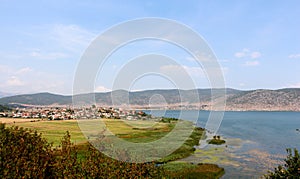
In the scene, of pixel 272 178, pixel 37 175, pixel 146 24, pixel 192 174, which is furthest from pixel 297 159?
pixel 192 174

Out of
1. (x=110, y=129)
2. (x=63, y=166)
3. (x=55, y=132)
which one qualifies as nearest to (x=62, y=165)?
(x=63, y=166)

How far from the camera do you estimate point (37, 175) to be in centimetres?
936

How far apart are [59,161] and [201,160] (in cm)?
3660

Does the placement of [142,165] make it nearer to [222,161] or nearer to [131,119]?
[222,161]

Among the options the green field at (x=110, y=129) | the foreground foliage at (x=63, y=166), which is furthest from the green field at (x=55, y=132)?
the foreground foliage at (x=63, y=166)

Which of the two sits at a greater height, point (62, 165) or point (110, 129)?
point (62, 165)

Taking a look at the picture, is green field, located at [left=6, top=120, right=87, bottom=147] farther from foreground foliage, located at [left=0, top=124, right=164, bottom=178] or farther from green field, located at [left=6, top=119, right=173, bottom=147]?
foreground foliage, located at [left=0, top=124, right=164, bottom=178]

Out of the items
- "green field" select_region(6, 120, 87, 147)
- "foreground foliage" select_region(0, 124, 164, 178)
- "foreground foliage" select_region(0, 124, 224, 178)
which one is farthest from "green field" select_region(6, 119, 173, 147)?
"foreground foliage" select_region(0, 124, 164, 178)

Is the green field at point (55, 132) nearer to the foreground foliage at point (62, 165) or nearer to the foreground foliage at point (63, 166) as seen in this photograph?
the foreground foliage at point (62, 165)

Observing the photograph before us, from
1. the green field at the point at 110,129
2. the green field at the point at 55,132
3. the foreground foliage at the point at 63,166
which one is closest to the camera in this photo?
the foreground foliage at the point at 63,166

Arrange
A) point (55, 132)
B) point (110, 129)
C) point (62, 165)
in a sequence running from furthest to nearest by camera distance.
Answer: point (110, 129) < point (55, 132) < point (62, 165)

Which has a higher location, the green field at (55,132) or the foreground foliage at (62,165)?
the foreground foliage at (62,165)

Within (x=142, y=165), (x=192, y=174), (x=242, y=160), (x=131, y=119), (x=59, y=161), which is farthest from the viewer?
(x=131, y=119)

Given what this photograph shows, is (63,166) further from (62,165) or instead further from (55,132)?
(55,132)
